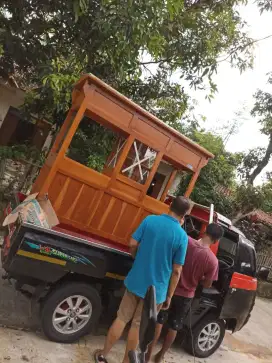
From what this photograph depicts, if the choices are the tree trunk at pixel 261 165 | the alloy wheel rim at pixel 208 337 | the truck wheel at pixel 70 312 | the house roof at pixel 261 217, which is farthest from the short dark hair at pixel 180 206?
the tree trunk at pixel 261 165

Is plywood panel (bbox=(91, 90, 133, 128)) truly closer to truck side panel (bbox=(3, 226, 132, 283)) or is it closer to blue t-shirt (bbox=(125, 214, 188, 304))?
blue t-shirt (bbox=(125, 214, 188, 304))

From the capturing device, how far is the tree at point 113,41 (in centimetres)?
495

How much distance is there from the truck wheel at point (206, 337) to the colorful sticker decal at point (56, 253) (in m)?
2.05

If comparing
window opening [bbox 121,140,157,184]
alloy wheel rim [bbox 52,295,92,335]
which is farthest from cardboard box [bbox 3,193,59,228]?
window opening [bbox 121,140,157,184]

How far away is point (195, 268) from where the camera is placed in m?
4.00

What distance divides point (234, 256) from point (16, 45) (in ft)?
17.0

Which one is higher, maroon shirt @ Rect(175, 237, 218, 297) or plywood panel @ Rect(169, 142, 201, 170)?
plywood panel @ Rect(169, 142, 201, 170)

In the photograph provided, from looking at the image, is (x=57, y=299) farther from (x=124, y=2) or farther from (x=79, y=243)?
(x=124, y=2)

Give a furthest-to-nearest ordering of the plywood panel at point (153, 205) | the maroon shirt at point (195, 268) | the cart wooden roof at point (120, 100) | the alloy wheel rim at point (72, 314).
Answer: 1. the plywood panel at point (153, 205)
2. the cart wooden roof at point (120, 100)
3. the maroon shirt at point (195, 268)
4. the alloy wheel rim at point (72, 314)

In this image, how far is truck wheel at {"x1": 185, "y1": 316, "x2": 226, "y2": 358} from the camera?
480 cm

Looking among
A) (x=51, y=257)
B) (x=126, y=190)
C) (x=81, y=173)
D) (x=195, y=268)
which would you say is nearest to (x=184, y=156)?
(x=126, y=190)

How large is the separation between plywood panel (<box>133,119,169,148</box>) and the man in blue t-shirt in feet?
4.70

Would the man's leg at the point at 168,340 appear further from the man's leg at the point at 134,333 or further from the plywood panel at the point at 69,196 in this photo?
the plywood panel at the point at 69,196

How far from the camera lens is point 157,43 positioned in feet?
17.8
